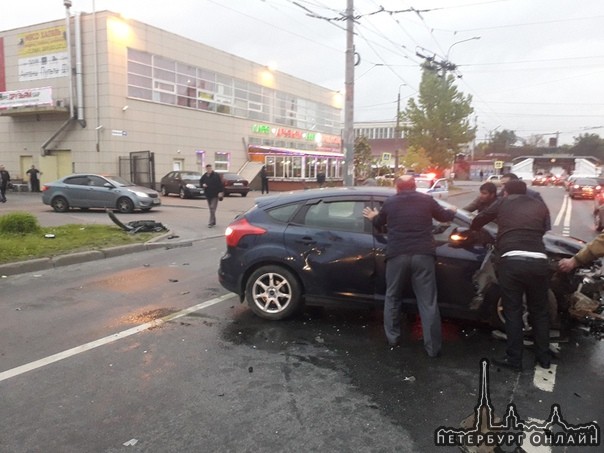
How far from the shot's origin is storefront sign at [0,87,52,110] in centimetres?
2498

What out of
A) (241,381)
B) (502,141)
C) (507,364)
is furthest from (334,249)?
(502,141)

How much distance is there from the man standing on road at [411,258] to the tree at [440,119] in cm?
4078

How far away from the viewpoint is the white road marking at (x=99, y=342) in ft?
13.1

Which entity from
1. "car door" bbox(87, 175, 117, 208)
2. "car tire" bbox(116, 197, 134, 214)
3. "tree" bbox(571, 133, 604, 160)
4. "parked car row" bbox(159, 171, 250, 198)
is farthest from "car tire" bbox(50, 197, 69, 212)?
"tree" bbox(571, 133, 604, 160)

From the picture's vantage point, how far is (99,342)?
4660 millimetres

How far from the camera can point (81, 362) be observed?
164 inches

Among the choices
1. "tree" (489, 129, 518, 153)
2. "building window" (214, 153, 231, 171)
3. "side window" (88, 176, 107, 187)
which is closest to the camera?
"side window" (88, 176, 107, 187)

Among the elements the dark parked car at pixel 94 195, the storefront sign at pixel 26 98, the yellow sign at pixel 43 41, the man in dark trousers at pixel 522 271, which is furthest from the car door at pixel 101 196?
the man in dark trousers at pixel 522 271

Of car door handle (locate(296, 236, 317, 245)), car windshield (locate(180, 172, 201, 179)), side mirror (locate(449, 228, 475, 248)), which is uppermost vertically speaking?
car windshield (locate(180, 172, 201, 179))

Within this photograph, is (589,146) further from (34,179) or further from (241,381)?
(241,381)

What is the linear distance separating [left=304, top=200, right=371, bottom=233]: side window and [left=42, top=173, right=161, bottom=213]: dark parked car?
12.6m

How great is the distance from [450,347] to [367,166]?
137 feet

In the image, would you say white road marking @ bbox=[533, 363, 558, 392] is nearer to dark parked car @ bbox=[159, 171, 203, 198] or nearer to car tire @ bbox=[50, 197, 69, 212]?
car tire @ bbox=[50, 197, 69, 212]

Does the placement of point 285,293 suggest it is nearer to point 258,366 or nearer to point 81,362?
point 258,366
